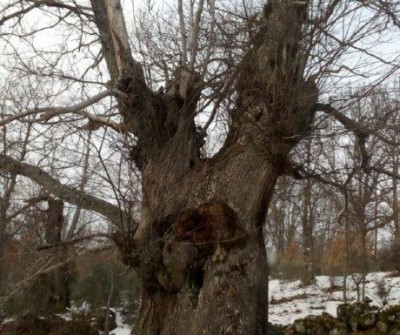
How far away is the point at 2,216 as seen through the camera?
15.1 metres

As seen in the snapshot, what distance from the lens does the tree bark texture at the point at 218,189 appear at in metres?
5.12

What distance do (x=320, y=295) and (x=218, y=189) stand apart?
11.9 metres

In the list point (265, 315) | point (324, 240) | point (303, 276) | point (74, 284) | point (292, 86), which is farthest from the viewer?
point (324, 240)

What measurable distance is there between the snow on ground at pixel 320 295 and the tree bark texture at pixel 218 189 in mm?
7293

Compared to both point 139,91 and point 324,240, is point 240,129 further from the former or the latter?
point 324,240

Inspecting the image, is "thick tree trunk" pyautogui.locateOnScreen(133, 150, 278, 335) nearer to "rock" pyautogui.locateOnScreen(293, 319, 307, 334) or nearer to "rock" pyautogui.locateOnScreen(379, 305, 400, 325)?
"rock" pyautogui.locateOnScreen(379, 305, 400, 325)

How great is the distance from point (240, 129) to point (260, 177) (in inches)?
24.1

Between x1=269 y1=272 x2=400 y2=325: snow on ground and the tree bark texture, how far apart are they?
23.9ft

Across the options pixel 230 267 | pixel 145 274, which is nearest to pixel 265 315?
pixel 230 267

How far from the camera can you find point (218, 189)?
547 cm

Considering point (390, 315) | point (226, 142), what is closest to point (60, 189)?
point (226, 142)

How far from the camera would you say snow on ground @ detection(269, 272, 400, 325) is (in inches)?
519

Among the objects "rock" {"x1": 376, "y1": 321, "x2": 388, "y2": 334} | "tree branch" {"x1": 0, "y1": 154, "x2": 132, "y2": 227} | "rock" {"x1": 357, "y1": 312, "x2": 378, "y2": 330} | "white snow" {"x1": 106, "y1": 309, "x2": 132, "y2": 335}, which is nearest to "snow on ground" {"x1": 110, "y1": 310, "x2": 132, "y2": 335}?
"white snow" {"x1": 106, "y1": 309, "x2": 132, "y2": 335}

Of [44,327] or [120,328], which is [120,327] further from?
[44,327]
